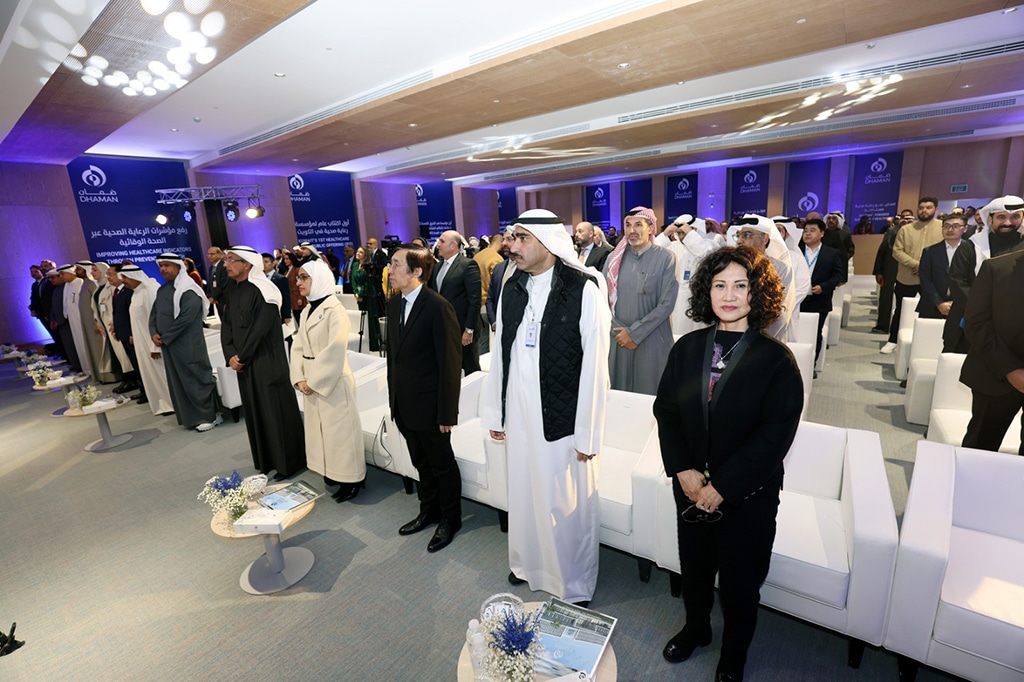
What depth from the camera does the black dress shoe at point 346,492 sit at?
352cm

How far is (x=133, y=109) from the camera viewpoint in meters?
6.45

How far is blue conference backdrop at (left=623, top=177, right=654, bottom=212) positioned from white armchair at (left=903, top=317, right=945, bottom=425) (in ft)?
54.1

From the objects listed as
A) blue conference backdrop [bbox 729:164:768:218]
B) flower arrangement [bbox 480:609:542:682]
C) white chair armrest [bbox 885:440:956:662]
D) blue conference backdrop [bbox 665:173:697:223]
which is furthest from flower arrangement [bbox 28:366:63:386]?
blue conference backdrop [bbox 665:173:697:223]

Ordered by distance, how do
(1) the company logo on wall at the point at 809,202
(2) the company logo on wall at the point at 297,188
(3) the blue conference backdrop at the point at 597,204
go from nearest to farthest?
(2) the company logo on wall at the point at 297,188 < (1) the company logo on wall at the point at 809,202 < (3) the blue conference backdrop at the point at 597,204

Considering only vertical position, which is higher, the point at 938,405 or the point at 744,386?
the point at 744,386

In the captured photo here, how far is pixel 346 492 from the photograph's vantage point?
11.6ft

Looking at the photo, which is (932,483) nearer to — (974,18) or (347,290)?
(974,18)

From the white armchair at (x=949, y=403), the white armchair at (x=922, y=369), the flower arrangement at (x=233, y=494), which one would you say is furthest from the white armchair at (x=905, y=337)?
the flower arrangement at (x=233, y=494)

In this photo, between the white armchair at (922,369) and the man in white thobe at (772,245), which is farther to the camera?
the white armchair at (922,369)

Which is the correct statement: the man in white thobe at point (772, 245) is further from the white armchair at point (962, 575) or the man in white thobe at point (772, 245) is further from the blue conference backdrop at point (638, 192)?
the blue conference backdrop at point (638, 192)

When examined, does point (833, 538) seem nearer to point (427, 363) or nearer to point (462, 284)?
point (427, 363)

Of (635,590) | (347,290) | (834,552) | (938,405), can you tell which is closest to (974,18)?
(938,405)

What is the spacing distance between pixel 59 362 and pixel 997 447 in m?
11.8

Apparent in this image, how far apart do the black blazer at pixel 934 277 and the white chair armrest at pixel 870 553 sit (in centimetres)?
384
